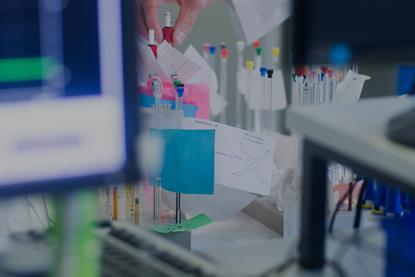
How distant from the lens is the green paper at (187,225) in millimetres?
1400

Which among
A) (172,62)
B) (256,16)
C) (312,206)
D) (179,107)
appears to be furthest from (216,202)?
(312,206)

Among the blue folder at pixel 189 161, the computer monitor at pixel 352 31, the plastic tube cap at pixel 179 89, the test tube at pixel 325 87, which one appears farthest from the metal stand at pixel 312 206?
the test tube at pixel 325 87

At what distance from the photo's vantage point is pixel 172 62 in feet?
4.98

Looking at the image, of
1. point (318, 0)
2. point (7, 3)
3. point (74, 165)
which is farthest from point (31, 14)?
point (318, 0)

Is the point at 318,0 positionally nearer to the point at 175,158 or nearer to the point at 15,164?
the point at 15,164

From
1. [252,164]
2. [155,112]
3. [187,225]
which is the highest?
[155,112]

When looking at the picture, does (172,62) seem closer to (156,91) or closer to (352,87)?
(156,91)

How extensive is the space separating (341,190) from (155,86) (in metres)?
0.44

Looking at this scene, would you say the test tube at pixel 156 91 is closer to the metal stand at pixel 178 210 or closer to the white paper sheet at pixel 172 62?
the white paper sheet at pixel 172 62

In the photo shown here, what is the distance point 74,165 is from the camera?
59 cm

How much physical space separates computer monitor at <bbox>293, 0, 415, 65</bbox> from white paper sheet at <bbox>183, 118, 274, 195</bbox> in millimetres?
758

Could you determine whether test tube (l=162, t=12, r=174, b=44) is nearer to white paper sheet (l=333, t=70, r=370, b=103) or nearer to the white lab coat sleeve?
the white lab coat sleeve

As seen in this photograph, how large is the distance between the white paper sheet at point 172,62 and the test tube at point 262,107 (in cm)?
22

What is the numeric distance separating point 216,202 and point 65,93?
2.95ft
